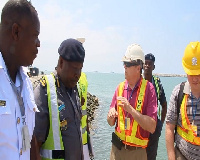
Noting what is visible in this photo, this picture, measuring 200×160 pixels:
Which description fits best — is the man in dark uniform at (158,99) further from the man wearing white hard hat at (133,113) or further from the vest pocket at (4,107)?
the vest pocket at (4,107)

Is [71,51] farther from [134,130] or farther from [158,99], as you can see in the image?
[158,99]

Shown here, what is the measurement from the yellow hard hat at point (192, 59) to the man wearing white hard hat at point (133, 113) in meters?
0.92

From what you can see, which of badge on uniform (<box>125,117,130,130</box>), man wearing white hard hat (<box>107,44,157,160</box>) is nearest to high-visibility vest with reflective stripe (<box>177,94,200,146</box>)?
man wearing white hard hat (<box>107,44,157,160</box>)

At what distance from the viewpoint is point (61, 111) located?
253 cm

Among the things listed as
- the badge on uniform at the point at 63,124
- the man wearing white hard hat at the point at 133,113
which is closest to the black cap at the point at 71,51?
the badge on uniform at the point at 63,124

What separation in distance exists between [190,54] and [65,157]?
6.38 feet

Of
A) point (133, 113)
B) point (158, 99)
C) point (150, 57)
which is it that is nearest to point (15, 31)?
point (133, 113)

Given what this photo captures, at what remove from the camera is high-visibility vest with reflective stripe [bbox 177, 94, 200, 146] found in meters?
3.06

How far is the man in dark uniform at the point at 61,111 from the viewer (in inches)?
96.3

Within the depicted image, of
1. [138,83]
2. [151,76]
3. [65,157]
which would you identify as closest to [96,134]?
[151,76]

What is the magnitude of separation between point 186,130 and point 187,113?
213 mm

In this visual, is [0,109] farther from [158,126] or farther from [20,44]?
[158,126]

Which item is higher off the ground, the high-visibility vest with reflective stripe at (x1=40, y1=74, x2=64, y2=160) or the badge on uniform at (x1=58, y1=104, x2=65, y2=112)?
the badge on uniform at (x1=58, y1=104, x2=65, y2=112)

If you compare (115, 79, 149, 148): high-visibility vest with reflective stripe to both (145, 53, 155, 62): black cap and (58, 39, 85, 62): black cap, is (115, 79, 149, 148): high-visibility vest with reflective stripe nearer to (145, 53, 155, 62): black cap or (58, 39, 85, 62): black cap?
(58, 39, 85, 62): black cap
